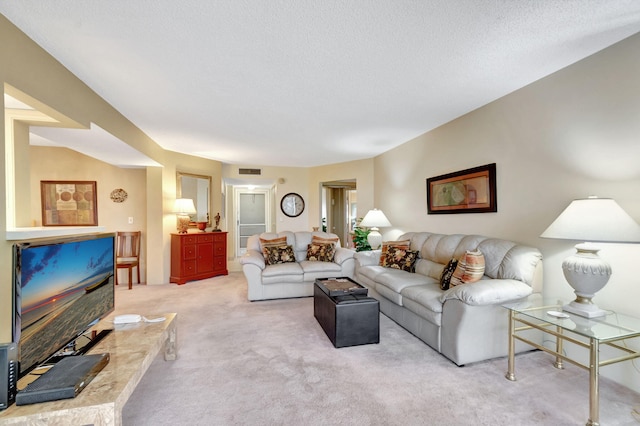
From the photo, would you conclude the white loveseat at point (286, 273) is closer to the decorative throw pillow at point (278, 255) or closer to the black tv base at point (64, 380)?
the decorative throw pillow at point (278, 255)

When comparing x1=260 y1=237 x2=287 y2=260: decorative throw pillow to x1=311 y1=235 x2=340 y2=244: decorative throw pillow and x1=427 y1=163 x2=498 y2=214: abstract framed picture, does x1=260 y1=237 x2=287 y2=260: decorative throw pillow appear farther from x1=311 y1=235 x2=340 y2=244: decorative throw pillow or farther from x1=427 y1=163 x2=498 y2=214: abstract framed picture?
x1=427 y1=163 x2=498 y2=214: abstract framed picture

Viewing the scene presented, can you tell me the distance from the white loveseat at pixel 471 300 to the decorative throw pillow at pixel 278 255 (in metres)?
1.68

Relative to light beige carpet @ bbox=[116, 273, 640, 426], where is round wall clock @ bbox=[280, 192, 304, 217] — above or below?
above

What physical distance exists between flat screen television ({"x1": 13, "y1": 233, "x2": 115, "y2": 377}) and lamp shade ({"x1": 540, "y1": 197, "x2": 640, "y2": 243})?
3046 mm

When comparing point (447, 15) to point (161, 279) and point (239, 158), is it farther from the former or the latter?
point (161, 279)

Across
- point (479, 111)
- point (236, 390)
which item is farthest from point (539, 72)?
point (236, 390)

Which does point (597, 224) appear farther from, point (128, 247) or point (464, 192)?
point (128, 247)

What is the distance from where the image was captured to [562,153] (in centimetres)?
237

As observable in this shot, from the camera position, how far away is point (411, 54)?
208cm

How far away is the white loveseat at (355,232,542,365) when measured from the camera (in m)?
2.19

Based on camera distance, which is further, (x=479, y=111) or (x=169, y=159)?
(x=169, y=159)

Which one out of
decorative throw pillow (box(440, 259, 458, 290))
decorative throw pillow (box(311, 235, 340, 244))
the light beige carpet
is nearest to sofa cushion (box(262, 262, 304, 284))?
decorative throw pillow (box(311, 235, 340, 244))

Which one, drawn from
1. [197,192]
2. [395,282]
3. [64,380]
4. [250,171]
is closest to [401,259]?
[395,282]

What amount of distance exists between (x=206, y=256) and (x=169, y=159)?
1.90 m
